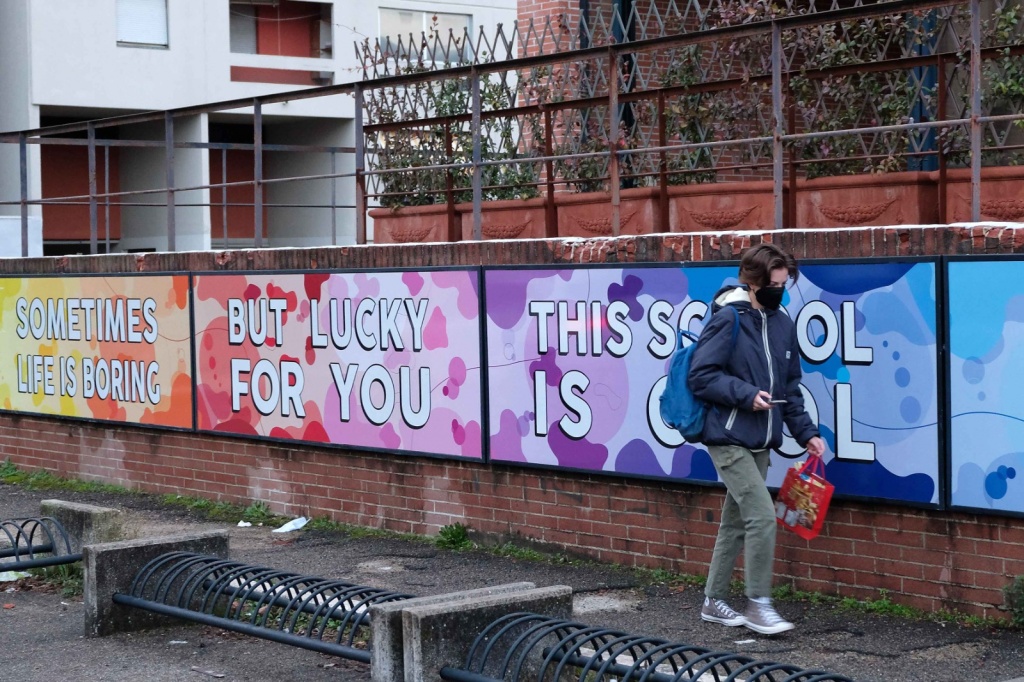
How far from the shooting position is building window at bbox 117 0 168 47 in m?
31.7

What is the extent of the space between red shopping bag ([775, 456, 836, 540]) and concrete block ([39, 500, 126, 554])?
12.4ft

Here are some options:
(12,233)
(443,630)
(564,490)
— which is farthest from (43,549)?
(12,233)

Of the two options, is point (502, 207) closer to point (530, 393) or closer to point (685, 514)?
point (530, 393)

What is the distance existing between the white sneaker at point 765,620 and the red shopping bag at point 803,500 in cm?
41

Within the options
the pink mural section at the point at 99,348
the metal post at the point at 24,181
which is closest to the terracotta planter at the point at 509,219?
the pink mural section at the point at 99,348

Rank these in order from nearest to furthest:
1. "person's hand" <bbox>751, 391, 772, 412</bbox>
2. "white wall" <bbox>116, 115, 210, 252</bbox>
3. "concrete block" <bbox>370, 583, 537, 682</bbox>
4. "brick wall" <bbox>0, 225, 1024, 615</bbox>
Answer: "concrete block" <bbox>370, 583, 537, 682</bbox>, "person's hand" <bbox>751, 391, 772, 412</bbox>, "brick wall" <bbox>0, 225, 1024, 615</bbox>, "white wall" <bbox>116, 115, 210, 252</bbox>

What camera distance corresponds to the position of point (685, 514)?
782cm

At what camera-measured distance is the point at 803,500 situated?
21.9 feet

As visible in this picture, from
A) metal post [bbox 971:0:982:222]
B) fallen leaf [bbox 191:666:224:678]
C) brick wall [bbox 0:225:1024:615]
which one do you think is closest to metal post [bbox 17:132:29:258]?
brick wall [bbox 0:225:1024:615]

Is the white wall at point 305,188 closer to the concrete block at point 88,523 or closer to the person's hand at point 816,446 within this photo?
the concrete block at point 88,523

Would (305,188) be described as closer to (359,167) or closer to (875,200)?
(359,167)

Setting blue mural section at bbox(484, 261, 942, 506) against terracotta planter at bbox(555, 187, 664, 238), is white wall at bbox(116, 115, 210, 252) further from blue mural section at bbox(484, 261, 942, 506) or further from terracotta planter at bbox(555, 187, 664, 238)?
blue mural section at bbox(484, 261, 942, 506)

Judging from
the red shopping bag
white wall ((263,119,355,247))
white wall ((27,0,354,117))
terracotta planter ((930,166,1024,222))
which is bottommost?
the red shopping bag

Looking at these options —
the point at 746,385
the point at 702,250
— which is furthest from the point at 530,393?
the point at 746,385
